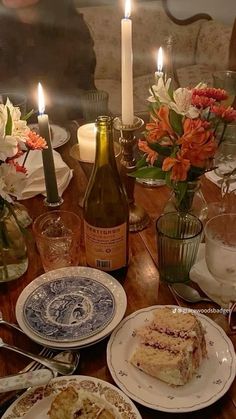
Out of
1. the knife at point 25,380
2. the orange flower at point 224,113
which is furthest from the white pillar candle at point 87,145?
the knife at point 25,380

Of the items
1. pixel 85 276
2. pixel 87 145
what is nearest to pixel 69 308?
pixel 85 276

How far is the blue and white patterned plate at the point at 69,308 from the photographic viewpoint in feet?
2.81

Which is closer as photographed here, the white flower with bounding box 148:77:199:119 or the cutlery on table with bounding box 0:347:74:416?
the cutlery on table with bounding box 0:347:74:416

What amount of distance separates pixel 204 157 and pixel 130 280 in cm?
29

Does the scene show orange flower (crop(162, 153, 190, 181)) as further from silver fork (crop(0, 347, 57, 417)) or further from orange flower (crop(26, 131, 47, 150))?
silver fork (crop(0, 347, 57, 417))

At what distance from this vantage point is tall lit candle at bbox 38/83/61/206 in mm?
990

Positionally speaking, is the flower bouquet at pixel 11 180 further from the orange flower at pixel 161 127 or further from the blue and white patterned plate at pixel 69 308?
A: the orange flower at pixel 161 127

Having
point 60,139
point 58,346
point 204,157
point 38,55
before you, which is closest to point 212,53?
point 38,55

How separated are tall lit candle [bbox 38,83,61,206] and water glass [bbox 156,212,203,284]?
251 millimetres

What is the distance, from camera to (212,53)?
3.34 metres

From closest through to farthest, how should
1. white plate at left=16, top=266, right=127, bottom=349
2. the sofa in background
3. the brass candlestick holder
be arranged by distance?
white plate at left=16, top=266, right=127, bottom=349, the brass candlestick holder, the sofa in background

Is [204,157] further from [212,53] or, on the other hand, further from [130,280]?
[212,53]

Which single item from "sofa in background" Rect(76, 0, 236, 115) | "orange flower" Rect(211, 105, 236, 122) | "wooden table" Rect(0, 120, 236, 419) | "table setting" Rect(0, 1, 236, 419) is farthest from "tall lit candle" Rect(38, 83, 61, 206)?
"sofa in background" Rect(76, 0, 236, 115)

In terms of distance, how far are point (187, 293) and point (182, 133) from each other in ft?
0.98
